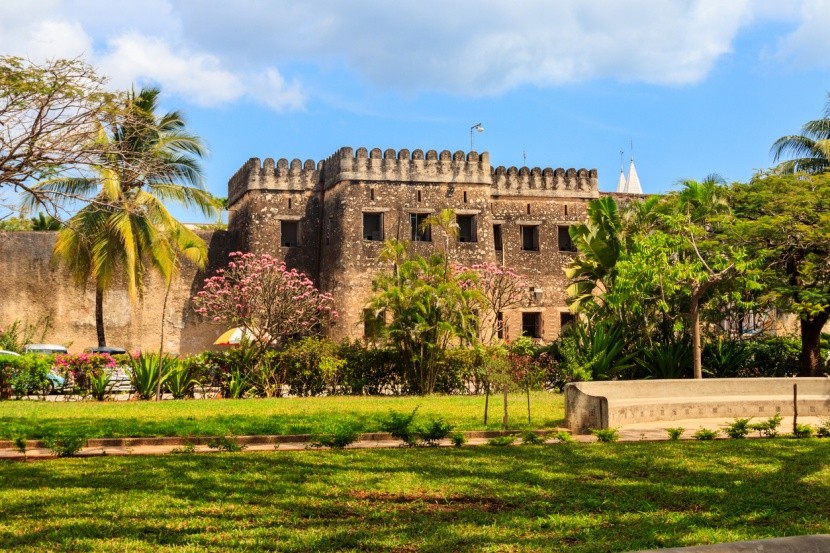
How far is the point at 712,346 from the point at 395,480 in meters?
14.3

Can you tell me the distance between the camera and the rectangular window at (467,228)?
29.8m

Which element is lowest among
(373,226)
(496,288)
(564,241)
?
(496,288)

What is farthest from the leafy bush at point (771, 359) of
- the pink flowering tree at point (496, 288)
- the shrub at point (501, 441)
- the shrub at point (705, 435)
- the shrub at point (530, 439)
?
the shrub at point (501, 441)

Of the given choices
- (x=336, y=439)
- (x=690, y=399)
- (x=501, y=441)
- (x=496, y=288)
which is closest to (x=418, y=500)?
(x=336, y=439)

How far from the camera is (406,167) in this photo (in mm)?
29281

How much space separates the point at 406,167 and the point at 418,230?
6.40 feet

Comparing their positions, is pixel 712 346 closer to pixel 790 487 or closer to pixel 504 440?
pixel 504 440

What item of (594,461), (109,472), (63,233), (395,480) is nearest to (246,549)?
(395,480)

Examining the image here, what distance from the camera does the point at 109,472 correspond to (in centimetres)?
836

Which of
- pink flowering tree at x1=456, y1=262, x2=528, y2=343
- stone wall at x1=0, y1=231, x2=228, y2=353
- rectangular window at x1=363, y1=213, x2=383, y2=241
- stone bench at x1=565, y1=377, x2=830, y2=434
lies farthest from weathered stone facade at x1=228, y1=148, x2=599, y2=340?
A: stone bench at x1=565, y1=377, x2=830, y2=434

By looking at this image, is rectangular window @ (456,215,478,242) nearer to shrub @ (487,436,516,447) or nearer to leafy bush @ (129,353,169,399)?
leafy bush @ (129,353,169,399)

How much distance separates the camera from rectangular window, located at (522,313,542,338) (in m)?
30.5

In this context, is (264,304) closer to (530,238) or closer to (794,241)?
(794,241)

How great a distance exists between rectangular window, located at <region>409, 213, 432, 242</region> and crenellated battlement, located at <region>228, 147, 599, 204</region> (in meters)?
1.04
